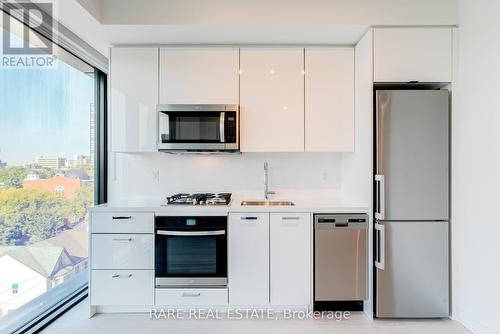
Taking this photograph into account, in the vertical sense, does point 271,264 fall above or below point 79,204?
below

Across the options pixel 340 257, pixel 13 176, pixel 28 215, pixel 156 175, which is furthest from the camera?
pixel 156 175

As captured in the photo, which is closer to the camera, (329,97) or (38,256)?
(38,256)

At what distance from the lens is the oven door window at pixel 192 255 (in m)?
2.42

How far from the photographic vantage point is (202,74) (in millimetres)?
2674

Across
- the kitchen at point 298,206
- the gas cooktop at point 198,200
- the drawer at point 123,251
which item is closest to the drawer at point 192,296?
the kitchen at point 298,206

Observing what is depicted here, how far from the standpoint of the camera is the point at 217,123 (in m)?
2.63

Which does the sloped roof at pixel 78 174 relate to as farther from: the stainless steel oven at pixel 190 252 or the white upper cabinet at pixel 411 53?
the white upper cabinet at pixel 411 53

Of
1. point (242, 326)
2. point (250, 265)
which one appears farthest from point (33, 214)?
point (242, 326)

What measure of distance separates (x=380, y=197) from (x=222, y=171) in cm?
157

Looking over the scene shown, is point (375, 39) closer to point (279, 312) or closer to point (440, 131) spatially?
point (440, 131)

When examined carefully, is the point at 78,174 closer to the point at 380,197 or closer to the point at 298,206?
the point at 298,206

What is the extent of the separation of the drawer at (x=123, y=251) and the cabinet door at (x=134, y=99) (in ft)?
2.75

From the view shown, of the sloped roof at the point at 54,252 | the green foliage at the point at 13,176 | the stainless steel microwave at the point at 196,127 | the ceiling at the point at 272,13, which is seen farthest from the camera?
the stainless steel microwave at the point at 196,127

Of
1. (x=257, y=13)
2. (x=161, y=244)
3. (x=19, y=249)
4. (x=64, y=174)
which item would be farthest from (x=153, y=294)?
(x=257, y=13)
